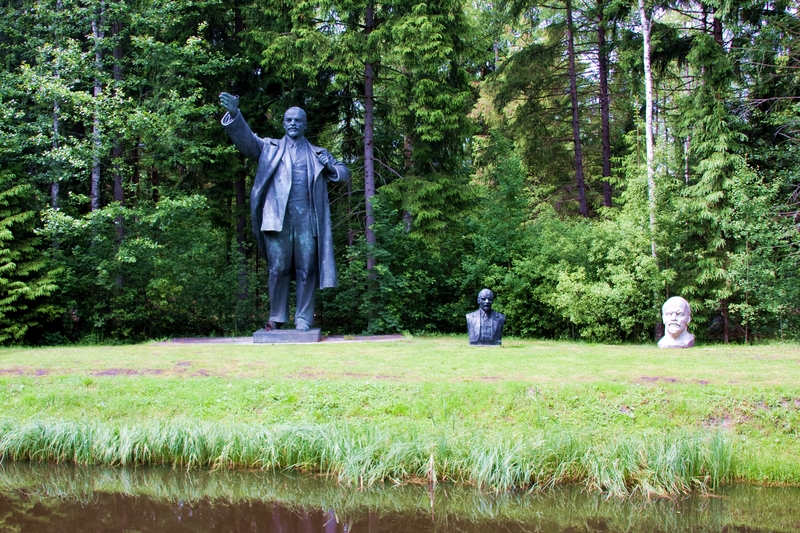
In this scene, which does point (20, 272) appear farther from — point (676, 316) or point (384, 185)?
point (676, 316)

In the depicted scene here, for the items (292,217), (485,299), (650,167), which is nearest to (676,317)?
(485,299)

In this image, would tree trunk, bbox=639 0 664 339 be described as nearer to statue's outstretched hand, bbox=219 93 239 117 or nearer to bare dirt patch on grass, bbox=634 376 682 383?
bare dirt patch on grass, bbox=634 376 682 383

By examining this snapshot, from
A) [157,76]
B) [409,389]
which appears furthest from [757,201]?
[157,76]

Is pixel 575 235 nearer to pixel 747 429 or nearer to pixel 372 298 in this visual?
pixel 372 298

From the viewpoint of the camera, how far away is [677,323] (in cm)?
1029

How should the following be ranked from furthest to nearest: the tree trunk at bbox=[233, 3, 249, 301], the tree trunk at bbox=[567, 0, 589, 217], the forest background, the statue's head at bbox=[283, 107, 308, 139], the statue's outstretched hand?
1. the tree trunk at bbox=[567, 0, 589, 217]
2. the tree trunk at bbox=[233, 3, 249, 301]
3. the forest background
4. the statue's head at bbox=[283, 107, 308, 139]
5. the statue's outstretched hand

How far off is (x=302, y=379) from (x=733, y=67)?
1072 centimetres

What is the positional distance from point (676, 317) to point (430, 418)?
17.8 ft

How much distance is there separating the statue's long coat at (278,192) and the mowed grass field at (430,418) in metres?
2.75

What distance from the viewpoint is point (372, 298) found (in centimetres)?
1362

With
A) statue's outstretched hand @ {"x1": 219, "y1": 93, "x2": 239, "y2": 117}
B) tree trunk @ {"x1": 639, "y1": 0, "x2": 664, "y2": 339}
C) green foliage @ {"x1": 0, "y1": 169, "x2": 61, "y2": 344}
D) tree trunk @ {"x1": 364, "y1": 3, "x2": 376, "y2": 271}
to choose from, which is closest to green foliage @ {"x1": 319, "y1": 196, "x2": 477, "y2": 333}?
tree trunk @ {"x1": 364, "y1": 3, "x2": 376, "y2": 271}

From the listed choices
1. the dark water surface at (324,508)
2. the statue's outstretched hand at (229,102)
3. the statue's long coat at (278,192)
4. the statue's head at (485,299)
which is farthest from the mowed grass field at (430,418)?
the statue's outstretched hand at (229,102)

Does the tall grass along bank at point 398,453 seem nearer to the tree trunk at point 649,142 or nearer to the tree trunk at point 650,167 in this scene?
the tree trunk at point 650,167

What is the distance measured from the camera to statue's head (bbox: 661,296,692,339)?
10281 mm
